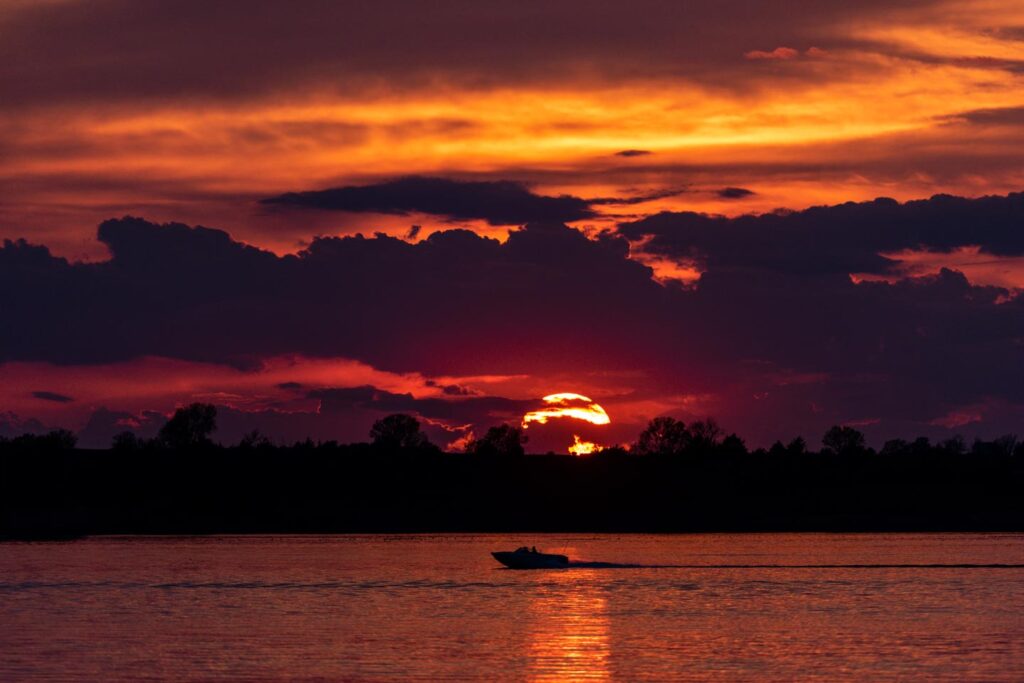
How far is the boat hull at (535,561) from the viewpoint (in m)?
140

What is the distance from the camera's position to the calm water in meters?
70.3

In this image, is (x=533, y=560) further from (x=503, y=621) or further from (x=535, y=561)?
(x=503, y=621)

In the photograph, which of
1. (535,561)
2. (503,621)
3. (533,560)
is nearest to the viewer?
(503,621)

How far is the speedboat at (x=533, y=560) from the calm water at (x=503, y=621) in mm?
1329

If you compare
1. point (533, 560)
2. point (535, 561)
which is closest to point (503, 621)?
point (535, 561)

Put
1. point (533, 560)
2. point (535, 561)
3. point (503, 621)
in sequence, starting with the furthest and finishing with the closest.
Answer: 1. point (533, 560)
2. point (535, 561)
3. point (503, 621)

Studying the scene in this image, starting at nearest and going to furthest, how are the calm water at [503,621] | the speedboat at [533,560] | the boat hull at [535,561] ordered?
the calm water at [503,621] < the boat hull at [535,561] < the speedboat at [533,560]

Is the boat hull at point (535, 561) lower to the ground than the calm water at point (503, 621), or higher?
higher

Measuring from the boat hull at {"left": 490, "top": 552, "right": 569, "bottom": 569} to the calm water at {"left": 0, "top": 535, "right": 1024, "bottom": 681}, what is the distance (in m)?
1.33

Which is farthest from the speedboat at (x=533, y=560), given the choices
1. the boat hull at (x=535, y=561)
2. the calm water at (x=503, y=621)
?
the calm water at (x=503, y=621)

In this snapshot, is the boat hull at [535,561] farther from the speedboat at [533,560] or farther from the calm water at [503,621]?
the calm water at [503,621]

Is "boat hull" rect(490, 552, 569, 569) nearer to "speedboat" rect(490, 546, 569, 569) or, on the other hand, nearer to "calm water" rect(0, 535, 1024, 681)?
"speedboat" rect(490, 546, 569, 569)

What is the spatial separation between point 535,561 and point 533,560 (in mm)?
219

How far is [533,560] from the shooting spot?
141000 mm
